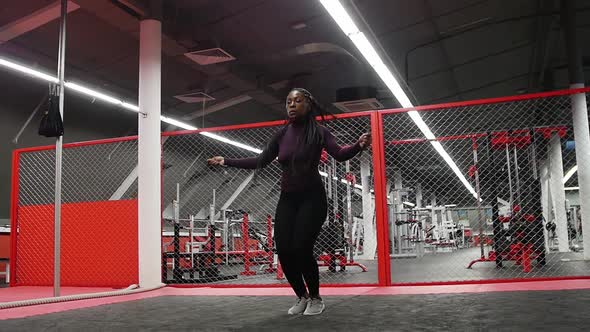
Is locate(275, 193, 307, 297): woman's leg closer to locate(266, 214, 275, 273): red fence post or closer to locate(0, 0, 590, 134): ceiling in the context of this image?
locate(0, 0, 590, 134): ceiling

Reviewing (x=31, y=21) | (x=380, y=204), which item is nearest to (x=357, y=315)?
(x=380, y=204)

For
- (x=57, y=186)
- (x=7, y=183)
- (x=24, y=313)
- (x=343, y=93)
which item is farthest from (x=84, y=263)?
(x=343, y=93)

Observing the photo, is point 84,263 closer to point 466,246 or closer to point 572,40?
point 572,40

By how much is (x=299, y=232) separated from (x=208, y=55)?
16.5 ft

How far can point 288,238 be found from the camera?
305cm

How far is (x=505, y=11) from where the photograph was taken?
Result: 30.4ft

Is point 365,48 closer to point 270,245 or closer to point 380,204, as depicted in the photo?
point 270,245

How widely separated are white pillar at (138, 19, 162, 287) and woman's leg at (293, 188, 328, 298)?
2.94 meters

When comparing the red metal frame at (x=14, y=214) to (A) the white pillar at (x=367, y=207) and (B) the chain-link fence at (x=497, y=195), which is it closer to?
(B) the chain-link fence at (x=497, y=195)

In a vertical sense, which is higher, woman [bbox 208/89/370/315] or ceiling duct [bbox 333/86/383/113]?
ceiling duct [bbox 333/86/383/113]

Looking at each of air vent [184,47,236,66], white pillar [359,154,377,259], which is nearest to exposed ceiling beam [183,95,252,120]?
white pillar [359,154,377,259]

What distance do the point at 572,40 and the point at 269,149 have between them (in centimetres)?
763

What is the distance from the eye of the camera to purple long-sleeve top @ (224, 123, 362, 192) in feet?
10.2

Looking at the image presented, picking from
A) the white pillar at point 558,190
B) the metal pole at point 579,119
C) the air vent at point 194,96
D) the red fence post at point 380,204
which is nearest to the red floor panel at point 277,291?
the red fence post at point 380,204
